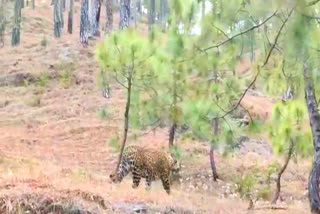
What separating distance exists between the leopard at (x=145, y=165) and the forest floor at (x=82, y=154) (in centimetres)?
23

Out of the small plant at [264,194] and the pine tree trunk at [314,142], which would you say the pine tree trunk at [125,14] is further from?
the pine tree trunk at [314,142]

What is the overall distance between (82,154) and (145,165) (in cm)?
452

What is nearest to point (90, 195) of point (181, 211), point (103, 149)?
point (181, 211)

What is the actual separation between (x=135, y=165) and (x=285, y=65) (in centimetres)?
290

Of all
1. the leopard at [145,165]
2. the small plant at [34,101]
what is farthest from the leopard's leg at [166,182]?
the small plant at [34,101]

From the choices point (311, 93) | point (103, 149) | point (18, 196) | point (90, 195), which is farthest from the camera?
point (103, 149)

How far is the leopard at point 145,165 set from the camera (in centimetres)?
965

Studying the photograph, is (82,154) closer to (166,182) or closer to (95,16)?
(166,182)

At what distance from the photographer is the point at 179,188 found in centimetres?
1170

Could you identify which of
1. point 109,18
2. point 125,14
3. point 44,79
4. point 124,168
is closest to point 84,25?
point 109,18

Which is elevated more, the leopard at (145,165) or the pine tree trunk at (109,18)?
the pine tree trunk at (109,18)

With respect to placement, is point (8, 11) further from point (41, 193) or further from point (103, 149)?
point (41, 193)

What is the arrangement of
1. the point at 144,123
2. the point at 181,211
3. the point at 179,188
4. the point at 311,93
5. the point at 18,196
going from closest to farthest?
the point at 18,196
the point at 181,211
the point at 311,93
the point at 144,123
the point at 179,188

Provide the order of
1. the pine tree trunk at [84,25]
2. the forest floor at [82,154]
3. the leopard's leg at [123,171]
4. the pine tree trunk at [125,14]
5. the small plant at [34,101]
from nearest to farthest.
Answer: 1. the forest floor at [82,154]
2. the leopard's leg at [123,171]
3. the small plant at [34,101]
4. the pine tree trunk at [125,14]
5. the pine tree trunk at [84,25]
